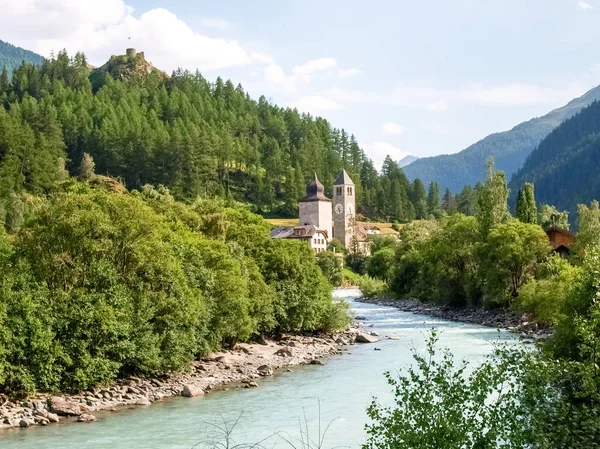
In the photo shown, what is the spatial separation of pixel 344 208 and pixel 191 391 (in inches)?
4769

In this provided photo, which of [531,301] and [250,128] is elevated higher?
[250,128]

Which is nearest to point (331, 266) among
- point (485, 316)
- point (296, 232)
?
point (296, 232)

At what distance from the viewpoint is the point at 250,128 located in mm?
184875

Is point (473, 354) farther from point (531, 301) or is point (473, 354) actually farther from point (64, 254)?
point (64, 254)

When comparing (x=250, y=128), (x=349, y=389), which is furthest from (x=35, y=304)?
(x=250, y=128)

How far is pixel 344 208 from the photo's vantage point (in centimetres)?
15250

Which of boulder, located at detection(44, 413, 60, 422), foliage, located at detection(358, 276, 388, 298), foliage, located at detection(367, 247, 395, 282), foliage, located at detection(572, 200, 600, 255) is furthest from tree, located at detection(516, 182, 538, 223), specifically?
boulder, located at detection(44, 413, 60, 422)

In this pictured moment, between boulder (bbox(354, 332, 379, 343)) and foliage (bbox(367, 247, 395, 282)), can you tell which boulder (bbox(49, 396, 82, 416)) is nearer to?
boulder (bbox(354, 332, 379, 343))

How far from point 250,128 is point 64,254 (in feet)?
508

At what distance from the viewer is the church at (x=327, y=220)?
13188 centimetres

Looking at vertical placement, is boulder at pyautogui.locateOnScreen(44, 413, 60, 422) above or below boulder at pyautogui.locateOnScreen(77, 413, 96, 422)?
above

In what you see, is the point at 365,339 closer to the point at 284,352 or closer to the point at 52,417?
the point at 284,352

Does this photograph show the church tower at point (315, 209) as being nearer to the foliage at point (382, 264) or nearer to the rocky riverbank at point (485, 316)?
the foliage at point (382, 264)

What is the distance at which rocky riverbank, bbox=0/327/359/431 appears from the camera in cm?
2784
